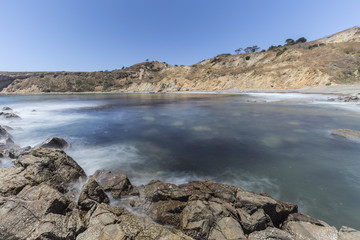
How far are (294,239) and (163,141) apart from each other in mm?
7325

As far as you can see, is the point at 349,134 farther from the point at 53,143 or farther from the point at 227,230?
the point at 53,143

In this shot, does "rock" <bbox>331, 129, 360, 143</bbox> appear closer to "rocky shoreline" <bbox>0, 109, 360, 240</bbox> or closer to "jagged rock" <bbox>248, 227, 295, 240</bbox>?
"rocky shoreline" <bbox>0, 109, 360, 240</bbox>

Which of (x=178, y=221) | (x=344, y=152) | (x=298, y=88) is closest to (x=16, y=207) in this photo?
(x=178, y=221)

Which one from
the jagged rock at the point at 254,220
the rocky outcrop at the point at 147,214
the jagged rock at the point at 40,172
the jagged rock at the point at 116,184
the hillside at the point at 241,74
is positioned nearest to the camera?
the rocky outcrop at the point at 147,214

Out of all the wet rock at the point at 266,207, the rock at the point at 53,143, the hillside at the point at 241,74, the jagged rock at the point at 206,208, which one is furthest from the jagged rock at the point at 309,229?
the hillside at the point at 241,74

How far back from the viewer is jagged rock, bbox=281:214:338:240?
2.94 meters

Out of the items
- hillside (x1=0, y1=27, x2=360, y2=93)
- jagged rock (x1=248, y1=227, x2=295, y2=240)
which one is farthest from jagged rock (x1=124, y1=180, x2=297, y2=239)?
hillside (x1=0, y1=27, x2=360, y2=93)

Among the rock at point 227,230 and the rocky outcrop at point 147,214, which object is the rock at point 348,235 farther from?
the rock at point 227,230

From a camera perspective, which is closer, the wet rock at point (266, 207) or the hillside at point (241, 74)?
the wet rock at point (266, 207)

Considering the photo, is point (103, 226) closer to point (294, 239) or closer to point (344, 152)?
point (294, 239)

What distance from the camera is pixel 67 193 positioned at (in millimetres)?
4293

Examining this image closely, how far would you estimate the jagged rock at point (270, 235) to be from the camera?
2.87 metres

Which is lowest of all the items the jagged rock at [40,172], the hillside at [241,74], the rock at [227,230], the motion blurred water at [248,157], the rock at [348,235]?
the motion blurred water at [248,157]

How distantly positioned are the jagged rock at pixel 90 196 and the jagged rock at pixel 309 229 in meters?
3.89
